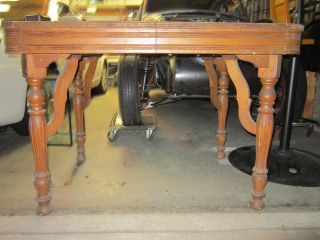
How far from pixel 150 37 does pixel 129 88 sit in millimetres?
1183

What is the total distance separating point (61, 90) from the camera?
52.5 inches

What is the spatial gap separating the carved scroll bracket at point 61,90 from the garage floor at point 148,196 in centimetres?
40

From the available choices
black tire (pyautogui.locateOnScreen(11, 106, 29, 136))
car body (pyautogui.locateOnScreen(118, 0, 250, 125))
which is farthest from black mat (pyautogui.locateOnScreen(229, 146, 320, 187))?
black tire (pyautogui.locateOnScreen(11, 106, 29, 136))

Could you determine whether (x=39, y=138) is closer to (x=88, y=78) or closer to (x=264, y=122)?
(x=88, y=78)

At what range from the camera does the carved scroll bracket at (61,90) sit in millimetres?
1321

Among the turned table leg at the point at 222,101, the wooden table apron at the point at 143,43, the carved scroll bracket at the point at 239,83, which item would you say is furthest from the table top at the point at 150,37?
the turned table leg at the point at 222,101

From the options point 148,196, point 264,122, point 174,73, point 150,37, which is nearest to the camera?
point 150,37

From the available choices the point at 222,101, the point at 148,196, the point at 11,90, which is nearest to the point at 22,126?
the point at 11,90

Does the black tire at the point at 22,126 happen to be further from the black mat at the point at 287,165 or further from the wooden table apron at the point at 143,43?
the black mat at the point at 287,165

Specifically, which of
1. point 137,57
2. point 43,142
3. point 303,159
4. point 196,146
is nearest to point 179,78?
point 137,57

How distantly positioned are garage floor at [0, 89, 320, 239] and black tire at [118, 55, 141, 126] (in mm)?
252

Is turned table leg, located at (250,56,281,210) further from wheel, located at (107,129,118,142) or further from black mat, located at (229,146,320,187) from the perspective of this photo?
wheel, located at (107,129,118,142)

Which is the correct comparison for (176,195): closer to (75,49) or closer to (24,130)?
(75,49)

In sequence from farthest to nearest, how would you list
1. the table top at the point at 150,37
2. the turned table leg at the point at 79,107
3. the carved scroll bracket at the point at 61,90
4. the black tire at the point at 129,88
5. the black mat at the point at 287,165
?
the black tire at the point at 129,88
the turned table leg at the point at 79,107
the black mat at the point at 287,165
the carved scroll bracket at the point at 61,90
the table top at the point at 150,37
